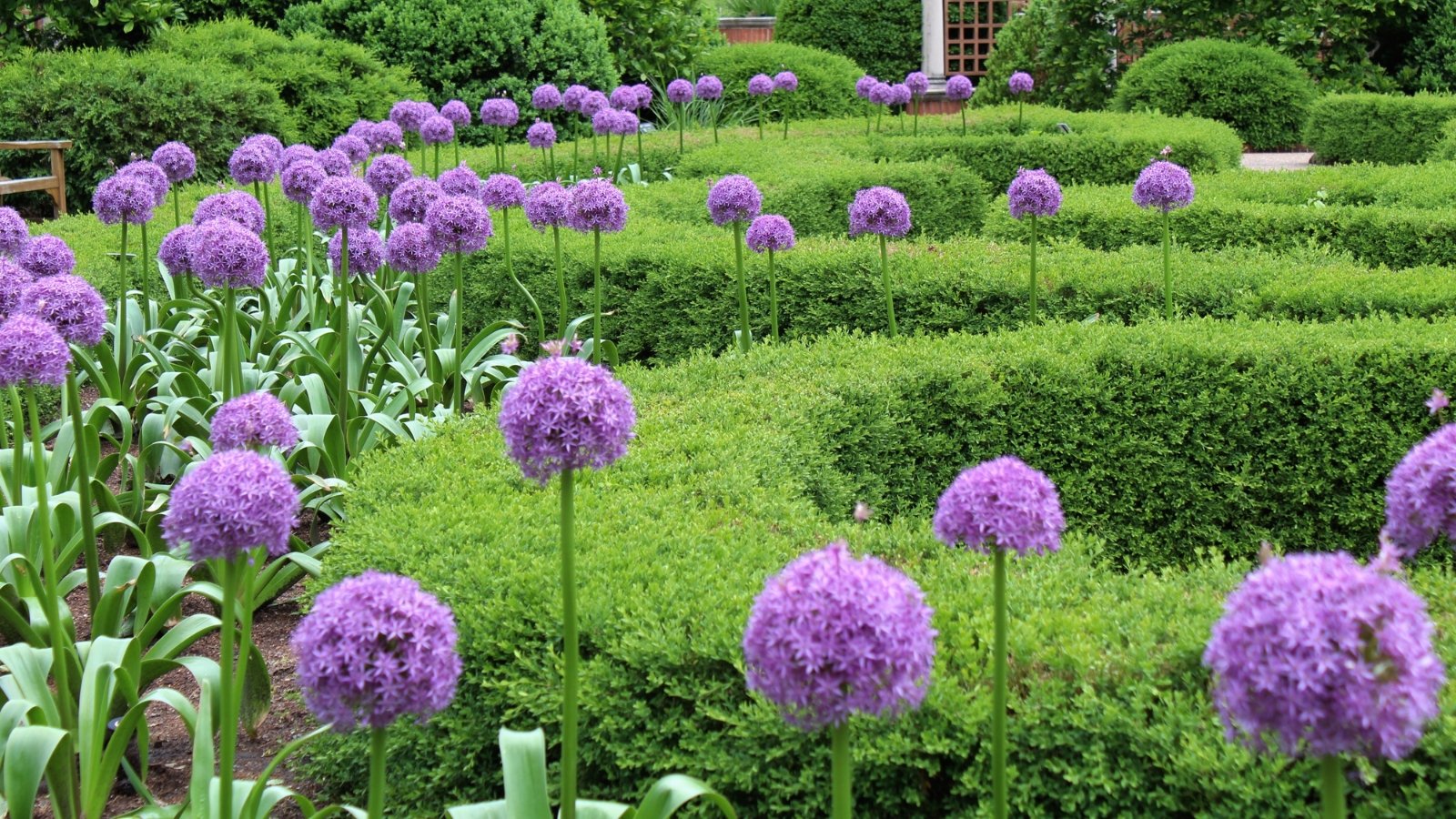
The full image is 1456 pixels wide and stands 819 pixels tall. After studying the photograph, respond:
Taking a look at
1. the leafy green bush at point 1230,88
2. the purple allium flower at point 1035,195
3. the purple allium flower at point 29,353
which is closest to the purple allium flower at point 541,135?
the purple allium flower at point 1035,195

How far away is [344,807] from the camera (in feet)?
7.74

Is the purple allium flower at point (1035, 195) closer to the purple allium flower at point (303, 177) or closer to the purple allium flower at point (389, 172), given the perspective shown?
the purple allium flower at point (389, 172)

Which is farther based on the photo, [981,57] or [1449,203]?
[981,57]

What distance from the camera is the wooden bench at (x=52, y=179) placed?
31.2 feet

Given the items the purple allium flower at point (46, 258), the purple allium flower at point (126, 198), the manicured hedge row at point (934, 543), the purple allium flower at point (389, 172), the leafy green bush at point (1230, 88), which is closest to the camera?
the manicured hedge row at point (934, 543)

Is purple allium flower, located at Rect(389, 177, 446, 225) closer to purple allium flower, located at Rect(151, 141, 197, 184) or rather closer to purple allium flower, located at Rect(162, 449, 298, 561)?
purple allium flower, located at Rect(151, 141, 197, 184)

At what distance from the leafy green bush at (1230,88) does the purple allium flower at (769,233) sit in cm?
1175

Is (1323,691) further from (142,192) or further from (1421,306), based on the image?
(1421,306)

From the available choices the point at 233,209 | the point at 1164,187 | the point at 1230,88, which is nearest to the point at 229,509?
the point at 233,209

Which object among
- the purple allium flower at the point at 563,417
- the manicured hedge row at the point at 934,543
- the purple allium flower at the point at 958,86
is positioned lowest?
the manicured hedge row at the point at 934,543

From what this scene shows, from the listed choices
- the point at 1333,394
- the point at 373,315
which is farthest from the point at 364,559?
the point at 1333,394

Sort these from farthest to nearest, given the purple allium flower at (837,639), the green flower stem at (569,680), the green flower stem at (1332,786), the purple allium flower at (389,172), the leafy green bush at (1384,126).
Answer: the leafy green bush at (1384,126), the purple allium flower at (389,172), the green flower stem at (569,680), the purple allium flower at (837,639), the green flower stem at (1332,786)

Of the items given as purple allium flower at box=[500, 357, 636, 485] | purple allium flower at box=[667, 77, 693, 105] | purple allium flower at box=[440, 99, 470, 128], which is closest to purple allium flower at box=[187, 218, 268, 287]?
purple allium flower at box=[500, 357, 636, 485]

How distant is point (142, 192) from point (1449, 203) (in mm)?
7241
